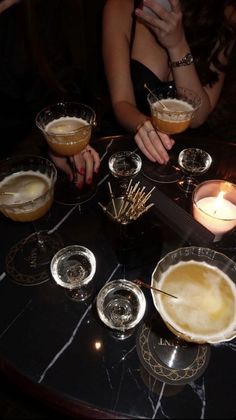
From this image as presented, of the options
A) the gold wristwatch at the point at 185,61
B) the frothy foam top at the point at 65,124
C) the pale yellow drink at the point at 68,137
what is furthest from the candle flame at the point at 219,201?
the gold wristwatch at the point at 185,61

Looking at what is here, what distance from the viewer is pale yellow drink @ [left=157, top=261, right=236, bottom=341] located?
1.16 metres

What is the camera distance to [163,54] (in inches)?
111

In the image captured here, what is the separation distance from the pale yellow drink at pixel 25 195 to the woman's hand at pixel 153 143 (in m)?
0.73

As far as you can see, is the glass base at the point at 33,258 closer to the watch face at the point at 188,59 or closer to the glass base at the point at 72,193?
the glass base at the point at 72,193

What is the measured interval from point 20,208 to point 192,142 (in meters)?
1.34

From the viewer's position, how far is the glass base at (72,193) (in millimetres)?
1882

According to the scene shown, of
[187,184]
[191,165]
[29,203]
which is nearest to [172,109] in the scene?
[191,165]

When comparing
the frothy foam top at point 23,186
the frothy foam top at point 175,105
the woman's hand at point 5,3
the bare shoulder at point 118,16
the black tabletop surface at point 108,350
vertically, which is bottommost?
the black tabletop surface at point 108,350

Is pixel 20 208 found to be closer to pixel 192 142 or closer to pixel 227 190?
pixel 227 190

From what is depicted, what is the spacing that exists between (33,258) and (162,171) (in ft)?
3.20

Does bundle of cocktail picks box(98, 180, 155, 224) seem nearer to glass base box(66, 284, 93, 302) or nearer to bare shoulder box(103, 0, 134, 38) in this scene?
glass base box(66, 284, 93, 302)

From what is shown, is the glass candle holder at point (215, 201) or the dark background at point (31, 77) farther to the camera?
the dark background at point (31, 77)

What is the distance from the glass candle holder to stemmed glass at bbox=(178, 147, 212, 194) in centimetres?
23

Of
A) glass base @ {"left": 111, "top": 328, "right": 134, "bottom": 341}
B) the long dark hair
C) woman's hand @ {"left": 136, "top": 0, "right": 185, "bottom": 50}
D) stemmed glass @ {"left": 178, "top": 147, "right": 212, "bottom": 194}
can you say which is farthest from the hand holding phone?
glass base @ {"left": 111, "top": 328, "right": 134, "bottom": 341}
